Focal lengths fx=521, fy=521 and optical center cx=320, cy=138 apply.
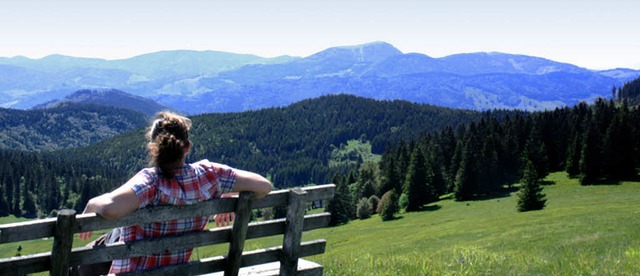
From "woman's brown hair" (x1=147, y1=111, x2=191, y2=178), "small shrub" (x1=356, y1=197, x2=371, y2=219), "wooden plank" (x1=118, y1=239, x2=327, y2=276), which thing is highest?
"woman's brown hair" (x1=147, y1=111, x2=191, y2=178)

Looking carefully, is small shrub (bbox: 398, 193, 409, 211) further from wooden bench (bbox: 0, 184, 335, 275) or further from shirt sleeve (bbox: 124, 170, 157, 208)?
shirt sleeve (bbox: 124, 170, 157, 208)

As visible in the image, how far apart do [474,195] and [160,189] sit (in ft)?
290

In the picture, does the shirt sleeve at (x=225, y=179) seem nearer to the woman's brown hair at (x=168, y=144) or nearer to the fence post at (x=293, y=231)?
the woman's brown hair at (x=168, y=144)

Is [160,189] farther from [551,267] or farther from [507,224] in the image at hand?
[507,224]

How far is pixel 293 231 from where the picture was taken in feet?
22.1

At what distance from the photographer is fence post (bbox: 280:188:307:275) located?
21.5ft

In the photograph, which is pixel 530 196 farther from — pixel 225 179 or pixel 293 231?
pixel 225 179

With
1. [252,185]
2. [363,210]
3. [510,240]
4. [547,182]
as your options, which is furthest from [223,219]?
[363,210]

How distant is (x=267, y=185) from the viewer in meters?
6.38

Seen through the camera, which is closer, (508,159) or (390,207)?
(390,207)

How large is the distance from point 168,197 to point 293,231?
1705mm

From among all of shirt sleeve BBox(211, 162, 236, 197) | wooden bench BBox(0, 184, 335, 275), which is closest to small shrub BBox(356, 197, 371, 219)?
wooden bench BBox(0, 184, 335, 275)

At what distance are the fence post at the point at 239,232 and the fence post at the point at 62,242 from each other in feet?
5.89

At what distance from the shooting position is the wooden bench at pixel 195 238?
5062 mm
